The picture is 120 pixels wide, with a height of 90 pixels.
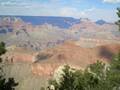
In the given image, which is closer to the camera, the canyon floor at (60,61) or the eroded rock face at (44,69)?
the canyon floor at (60,61)

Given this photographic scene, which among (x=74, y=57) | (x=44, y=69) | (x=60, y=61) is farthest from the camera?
(x=74, y=57)

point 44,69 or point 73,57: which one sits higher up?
point 73,57

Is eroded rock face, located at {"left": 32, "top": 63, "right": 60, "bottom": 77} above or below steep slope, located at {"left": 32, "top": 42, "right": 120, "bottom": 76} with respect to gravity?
below

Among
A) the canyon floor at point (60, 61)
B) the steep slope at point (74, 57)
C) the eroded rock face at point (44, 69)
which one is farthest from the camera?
the eroded rock face at point (44, 69)

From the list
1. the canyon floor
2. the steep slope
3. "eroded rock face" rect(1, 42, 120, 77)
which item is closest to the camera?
the canyon floor

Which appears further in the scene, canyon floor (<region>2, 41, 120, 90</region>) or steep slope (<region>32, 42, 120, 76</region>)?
steep slope (<region>32, 42, 120, 76</region>)

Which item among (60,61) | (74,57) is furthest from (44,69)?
(74,57)

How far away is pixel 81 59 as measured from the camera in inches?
6944

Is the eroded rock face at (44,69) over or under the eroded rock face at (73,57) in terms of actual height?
under

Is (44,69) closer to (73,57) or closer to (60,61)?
(60,61)

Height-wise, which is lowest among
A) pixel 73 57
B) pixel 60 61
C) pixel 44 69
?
pixel 44 69

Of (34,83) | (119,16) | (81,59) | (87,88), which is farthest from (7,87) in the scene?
(81,59)

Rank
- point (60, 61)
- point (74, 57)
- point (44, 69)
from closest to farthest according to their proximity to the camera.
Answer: point (60, 61) → point (44, 69) → point (74, 57)

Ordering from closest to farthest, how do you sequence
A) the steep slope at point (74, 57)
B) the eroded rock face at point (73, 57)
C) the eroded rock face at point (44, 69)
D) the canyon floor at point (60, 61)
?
the canyon floor at point (60, 61) < the steep slope at point (74, 57) < the eroded rock face at point (73, 57) < the eroded rock face at point (44, 69)
